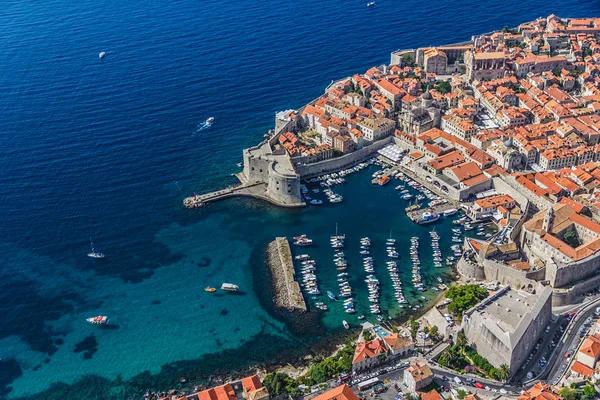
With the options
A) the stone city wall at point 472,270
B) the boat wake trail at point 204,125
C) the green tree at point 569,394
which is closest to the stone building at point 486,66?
the boat wake trail at point 204,125

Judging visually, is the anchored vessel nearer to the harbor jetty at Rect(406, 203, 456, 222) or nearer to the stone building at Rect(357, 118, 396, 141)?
the harbor jetty at Rect(406, 203, 456, 222)

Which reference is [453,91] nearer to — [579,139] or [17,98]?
[579,139]

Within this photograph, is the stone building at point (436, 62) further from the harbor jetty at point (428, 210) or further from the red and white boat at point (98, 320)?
the red and white boat at point (98, 320)

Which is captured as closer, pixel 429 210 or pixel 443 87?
pixel 429 210

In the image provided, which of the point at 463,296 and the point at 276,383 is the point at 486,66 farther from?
the point at 276,383

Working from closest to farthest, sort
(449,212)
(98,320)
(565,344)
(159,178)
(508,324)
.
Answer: (508,324), (565,344), (98,320), (449,212), (159,178)

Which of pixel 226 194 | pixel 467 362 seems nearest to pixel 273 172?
pixel 226 194
